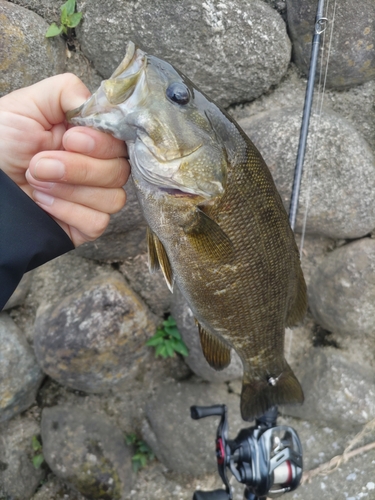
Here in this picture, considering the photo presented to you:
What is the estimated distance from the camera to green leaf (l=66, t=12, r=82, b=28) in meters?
1.60

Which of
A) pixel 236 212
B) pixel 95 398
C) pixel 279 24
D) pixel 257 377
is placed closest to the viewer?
pixel 236 212

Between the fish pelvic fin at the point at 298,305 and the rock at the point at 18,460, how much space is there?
1.54 metres

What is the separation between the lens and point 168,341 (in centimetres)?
205

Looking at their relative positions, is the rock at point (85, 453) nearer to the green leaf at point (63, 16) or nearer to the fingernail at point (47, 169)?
the fingernail at point (47, 169)

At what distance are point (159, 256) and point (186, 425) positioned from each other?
130 centimetres

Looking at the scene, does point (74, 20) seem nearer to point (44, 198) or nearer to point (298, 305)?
point (44, 198)

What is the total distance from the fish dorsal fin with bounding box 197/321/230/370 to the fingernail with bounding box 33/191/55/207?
684 mm

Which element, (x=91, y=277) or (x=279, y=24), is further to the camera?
(x=91, y=277)

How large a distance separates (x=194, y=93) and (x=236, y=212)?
0.34 meters

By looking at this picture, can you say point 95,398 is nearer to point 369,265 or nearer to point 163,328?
point 163,328

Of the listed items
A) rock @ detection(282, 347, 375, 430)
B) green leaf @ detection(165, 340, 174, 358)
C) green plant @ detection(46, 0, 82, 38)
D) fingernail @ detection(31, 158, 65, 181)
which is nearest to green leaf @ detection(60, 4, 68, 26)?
green plant @ detection(46, 0, 82, 38)

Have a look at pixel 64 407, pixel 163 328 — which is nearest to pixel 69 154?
pixel 163 328

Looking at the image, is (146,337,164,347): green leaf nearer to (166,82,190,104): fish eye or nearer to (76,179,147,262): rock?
(76,179,147,262): rock

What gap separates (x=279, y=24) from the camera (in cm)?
164
